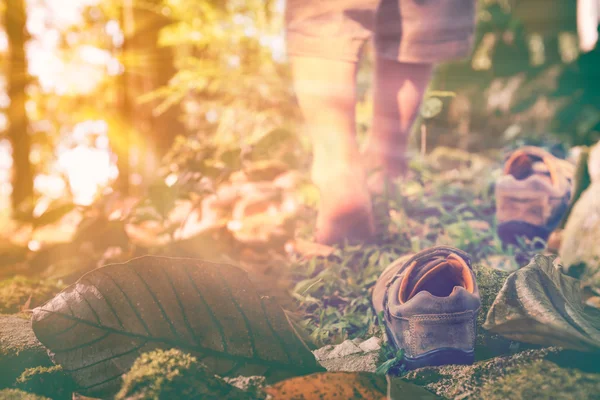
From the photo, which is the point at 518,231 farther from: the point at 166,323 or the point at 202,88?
the point at 202,88

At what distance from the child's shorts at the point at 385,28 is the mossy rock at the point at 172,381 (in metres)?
1.20

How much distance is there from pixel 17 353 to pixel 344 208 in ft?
3.89

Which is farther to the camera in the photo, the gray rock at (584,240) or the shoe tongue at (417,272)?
the gray rock at (584,240)

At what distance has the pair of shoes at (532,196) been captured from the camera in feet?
6.36

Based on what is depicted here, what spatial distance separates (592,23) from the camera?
7.48 feet

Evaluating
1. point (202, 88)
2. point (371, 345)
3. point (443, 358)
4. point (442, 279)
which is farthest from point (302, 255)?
point (202, 88)

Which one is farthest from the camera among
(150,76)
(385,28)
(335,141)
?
(150,76)

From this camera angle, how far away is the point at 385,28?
2.16 metres

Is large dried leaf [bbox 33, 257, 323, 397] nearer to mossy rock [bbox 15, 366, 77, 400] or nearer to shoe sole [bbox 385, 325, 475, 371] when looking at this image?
mossy rock [bbox 15, 366, 77, 400]

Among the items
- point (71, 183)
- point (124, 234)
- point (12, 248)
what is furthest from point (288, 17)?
point (12, 248)

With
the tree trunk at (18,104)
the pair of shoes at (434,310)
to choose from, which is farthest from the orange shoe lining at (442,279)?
the tree trunk at (18,104)

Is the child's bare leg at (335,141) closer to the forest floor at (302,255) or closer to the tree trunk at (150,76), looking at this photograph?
the forest floor at (302,255)

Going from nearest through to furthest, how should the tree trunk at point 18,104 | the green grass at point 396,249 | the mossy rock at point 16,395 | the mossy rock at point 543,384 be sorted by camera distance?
the mossy rock at point 543,384
the mossy rock at point 16,395
the green grass at point 396,249
the tree trunk at point 18,104

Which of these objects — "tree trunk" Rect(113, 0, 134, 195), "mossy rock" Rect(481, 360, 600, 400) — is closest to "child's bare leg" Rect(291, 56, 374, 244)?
"mossy rock" Rect(481, 360, 600, 400)
